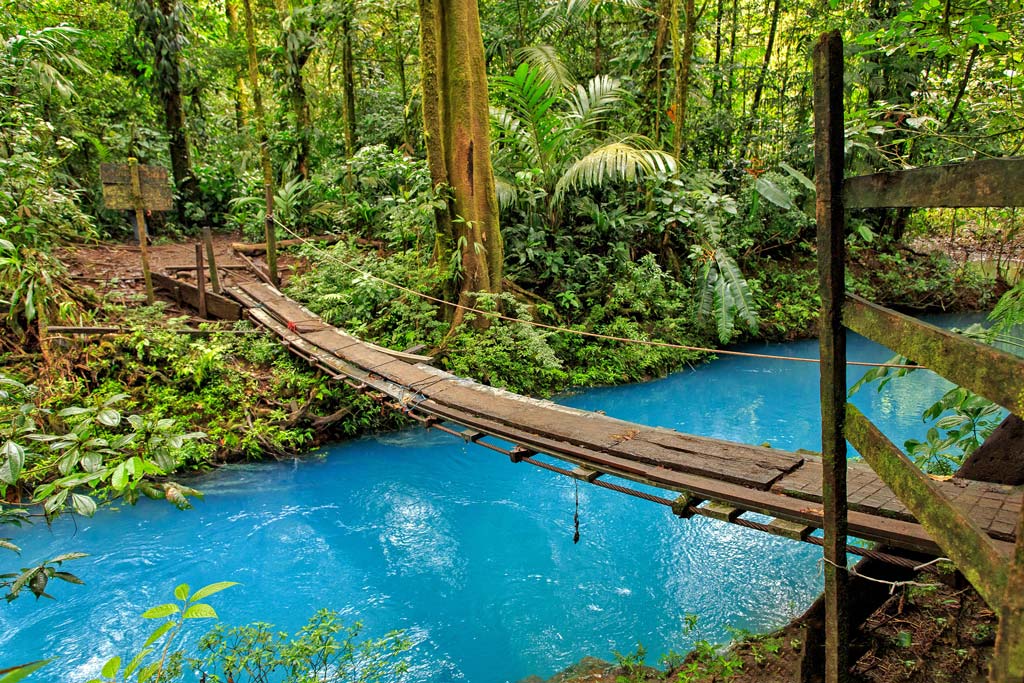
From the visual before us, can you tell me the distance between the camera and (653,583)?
4195 millimetres

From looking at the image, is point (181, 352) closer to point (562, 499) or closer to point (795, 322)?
point (562, 499)

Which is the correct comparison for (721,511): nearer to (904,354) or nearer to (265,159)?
(904,354)

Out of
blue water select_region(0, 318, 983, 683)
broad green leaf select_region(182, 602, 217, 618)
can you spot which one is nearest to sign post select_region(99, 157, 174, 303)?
blue water select_region(0, 318, 983, 683)

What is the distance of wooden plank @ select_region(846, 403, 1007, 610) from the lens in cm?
114

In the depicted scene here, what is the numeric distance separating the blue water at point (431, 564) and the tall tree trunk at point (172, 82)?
7.27 meters

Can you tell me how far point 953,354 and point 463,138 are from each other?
19.5 feet

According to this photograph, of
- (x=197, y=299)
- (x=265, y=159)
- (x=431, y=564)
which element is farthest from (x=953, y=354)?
(x=265, y=159)

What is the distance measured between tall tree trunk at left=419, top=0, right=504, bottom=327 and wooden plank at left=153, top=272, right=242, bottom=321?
2552 millimetres

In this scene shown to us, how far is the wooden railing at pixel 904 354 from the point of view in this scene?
42.5 inches

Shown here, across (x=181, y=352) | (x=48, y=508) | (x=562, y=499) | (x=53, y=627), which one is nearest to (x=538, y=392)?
(x=562, y=499)

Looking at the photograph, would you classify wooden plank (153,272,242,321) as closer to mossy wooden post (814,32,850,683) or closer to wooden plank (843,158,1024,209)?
mossy wooden post (814,32,850,683)

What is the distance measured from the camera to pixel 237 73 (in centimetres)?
1218

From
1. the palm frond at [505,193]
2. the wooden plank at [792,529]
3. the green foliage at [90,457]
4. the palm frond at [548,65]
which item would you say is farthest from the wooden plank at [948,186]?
the palm frond at [548,65]

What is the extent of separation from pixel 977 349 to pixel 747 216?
8.87 meters
